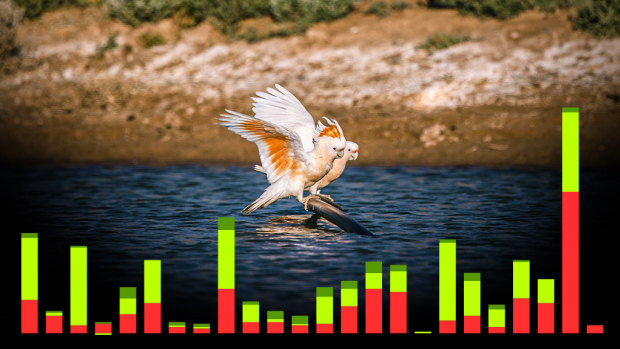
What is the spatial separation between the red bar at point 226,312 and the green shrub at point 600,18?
13.2 metres

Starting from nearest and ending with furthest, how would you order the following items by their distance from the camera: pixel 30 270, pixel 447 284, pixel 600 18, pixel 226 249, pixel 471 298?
pixel 471 298, pixel 447 284, pixel 226 249, pixel 30 270, pixel 600 18

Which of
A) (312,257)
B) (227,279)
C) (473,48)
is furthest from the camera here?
(473,48)

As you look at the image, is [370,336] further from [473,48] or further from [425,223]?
[473,48]

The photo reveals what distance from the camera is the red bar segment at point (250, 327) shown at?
6381 mm

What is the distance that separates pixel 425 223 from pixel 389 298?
3273 millimetres

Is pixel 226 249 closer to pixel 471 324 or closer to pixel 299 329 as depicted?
pixel 299 329

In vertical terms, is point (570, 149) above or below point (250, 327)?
above

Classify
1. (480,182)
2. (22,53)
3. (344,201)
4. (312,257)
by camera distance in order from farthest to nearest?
1. (22,53)
2. (480,182)
3. (344,201)
4. (312,257)

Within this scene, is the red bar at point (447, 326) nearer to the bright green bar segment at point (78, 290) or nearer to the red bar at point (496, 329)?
the red bar at point (496, 329)

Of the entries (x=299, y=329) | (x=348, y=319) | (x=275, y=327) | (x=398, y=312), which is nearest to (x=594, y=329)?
(x=398, y=312)

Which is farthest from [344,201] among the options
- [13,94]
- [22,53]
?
[22,53]

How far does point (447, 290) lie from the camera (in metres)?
6.72

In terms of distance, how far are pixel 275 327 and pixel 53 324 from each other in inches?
70.7

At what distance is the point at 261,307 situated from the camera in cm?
691
